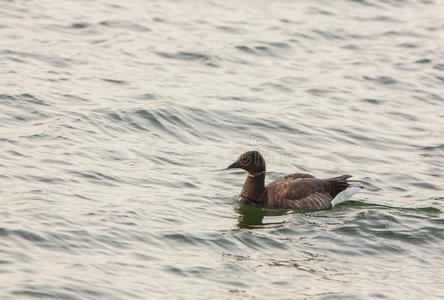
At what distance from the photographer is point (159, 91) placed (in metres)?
20.8

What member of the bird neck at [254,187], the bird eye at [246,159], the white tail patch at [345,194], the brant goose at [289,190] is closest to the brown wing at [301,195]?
the brant goose at [289,190]

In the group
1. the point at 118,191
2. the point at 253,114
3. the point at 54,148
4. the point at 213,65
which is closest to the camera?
the point at 118,191

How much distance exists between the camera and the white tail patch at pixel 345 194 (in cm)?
1556

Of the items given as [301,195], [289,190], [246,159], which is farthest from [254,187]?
[301,195]

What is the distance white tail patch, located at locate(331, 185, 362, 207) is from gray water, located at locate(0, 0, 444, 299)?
0.23 meters

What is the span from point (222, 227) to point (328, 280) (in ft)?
8.27

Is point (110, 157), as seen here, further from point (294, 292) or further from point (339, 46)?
point (339, 46)

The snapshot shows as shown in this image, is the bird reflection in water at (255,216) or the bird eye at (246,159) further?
the bird eye at (246,159)

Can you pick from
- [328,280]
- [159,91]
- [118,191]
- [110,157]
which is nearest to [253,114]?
[159,91]

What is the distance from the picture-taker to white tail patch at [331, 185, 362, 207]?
51.1 ft

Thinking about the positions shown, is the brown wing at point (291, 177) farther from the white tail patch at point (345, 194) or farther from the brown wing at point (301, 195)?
the white tail patch at point (345, 194)

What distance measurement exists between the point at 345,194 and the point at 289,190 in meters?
1.11

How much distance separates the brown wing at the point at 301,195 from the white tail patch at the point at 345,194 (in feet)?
0.38

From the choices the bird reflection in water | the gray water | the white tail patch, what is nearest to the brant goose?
the white tail patch
